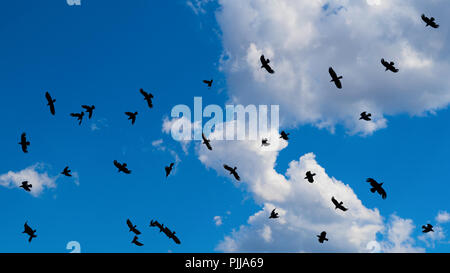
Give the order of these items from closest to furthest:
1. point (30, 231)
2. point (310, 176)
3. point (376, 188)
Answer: point (376, 188) < point (30, 231) < point (310, 176)

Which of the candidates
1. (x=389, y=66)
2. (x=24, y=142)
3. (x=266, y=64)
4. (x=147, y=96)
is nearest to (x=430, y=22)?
(x=389, y=66)

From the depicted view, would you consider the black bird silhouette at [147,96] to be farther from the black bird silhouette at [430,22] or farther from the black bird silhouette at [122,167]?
the black bird silhouette at [430,22]

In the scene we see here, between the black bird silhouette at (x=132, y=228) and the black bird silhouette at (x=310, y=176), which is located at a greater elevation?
the black bird silhouette at (x=310, y=176)

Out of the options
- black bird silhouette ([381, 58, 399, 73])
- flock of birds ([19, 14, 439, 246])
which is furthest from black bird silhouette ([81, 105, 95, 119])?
black bird silhouette ([381, 58, 399, 73])

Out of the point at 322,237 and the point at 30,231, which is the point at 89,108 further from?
the point at 322,237

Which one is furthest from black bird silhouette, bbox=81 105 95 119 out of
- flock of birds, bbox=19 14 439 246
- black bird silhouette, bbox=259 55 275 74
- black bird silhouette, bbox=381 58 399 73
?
black bird silhouette, bbox=381 58 399 73

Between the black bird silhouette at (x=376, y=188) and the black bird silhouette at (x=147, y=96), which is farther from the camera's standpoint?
the black bird silhouette at (x=147, y=96)

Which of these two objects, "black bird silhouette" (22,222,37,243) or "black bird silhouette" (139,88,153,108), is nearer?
"black bird silhouette" (22,222,37,243)

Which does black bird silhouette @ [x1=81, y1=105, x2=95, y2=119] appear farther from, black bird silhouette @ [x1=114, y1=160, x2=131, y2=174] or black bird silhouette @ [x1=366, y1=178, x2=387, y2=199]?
black bird silhouette @ [x1=366, y1=178, x2=387, y2=199]

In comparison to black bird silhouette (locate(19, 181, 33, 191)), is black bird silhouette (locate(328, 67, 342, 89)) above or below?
above

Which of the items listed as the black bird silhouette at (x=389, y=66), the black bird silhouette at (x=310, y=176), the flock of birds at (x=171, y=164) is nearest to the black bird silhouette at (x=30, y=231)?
the flock of birds at (x=171, y=164)

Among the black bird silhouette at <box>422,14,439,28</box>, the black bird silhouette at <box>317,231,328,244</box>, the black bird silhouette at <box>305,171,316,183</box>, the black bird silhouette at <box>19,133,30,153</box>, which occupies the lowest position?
the black bird silhouette at <box>317,231,328,244</box>
